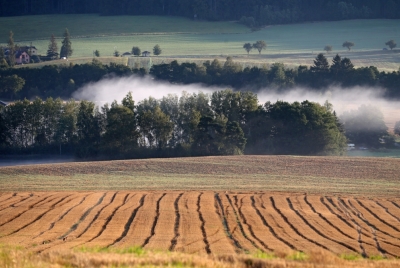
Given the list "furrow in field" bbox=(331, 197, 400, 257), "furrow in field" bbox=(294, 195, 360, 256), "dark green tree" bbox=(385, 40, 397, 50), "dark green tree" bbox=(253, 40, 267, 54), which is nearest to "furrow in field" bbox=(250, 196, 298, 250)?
"furrow in field" bbox=(294, 195, 360, 256)

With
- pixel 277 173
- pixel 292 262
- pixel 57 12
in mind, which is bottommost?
pixel 277 173

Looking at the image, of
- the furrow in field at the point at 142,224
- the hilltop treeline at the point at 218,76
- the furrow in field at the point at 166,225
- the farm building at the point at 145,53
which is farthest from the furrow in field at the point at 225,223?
the farm building at the point at 145,53

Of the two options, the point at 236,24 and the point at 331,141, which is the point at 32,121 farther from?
the point at 236,24

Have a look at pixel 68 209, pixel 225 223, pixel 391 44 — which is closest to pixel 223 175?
pixel 68 209

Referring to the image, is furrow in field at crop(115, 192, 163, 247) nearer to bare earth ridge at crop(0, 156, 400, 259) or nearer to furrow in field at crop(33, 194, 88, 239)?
bare earth ridge at crop(0, 156, 400, 259)

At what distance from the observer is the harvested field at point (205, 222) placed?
2002 centimetres

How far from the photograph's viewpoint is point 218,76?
274 ft

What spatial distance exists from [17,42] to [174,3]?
36050mm

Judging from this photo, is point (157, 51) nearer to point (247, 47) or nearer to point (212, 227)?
point (247, 47)

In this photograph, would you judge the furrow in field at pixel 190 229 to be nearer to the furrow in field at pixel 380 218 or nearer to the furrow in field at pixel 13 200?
the furrow in field at pixel 380 218

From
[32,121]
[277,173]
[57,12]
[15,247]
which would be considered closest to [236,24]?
[57,12]

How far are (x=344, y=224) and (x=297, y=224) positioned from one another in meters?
1.74

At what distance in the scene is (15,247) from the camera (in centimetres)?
1811

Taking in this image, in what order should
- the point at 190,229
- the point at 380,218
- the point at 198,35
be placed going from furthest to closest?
the point at 198,35
the point at 380,218
the point at 190,229
